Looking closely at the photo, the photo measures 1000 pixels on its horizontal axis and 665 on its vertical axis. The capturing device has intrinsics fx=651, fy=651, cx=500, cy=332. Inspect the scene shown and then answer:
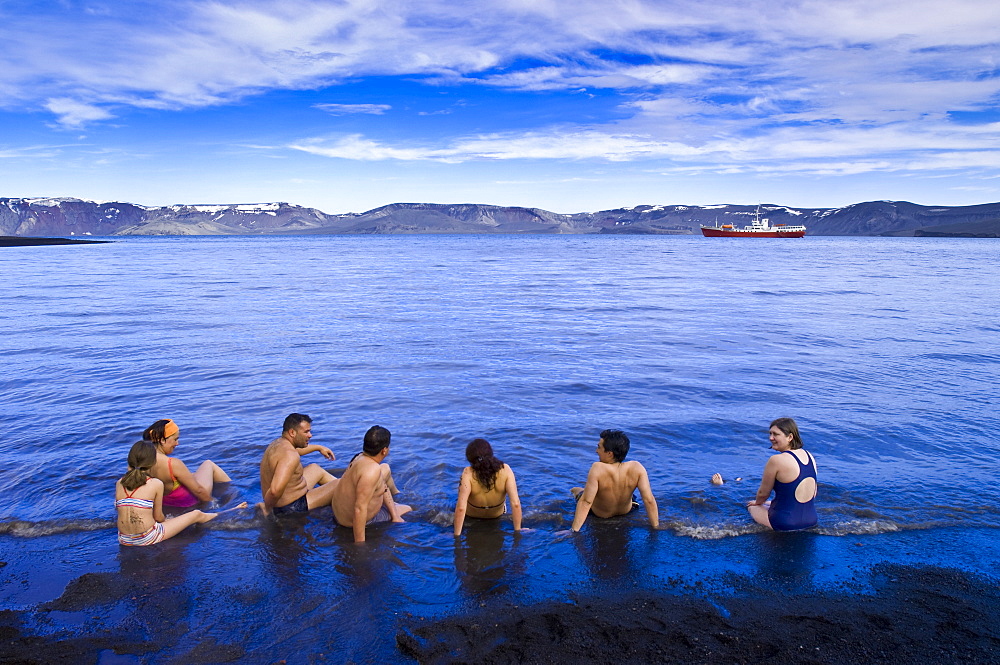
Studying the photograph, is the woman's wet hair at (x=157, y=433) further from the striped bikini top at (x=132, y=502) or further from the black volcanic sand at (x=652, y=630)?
the black volcanic sand at (x=652, y=630)

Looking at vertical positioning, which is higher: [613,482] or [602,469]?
[602,469]

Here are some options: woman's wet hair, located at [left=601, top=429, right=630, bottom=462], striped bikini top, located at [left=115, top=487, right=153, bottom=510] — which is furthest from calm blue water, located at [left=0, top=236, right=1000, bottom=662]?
woman's wet hair, located at [left=601, top=429, right=630, bottom=462]

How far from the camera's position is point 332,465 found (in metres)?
9.80

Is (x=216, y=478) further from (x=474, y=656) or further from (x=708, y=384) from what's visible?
(x=708, y=384)

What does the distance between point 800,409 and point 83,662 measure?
11786 mm

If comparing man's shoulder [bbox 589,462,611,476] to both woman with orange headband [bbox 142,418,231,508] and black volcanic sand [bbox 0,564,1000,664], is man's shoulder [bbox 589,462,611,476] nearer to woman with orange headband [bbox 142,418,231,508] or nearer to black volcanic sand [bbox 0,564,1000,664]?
black volcanic sand [bbox 0,564,1000,664]

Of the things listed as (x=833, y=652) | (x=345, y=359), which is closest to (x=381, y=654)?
(x=833, y=652)

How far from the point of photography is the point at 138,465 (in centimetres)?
701

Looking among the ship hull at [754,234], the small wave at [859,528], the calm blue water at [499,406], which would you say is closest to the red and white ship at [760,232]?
the ship hull at [754,234]

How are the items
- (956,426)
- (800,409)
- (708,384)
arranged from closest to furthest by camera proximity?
(956,426) → (800,409) → (708,384)

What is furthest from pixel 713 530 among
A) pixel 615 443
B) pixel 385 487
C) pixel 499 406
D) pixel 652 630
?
pixel 499 406

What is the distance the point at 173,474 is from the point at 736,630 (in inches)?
261

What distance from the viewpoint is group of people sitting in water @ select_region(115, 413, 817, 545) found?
704 centimetres

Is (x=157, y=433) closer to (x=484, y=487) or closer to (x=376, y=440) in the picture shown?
(x=376, y=440)
